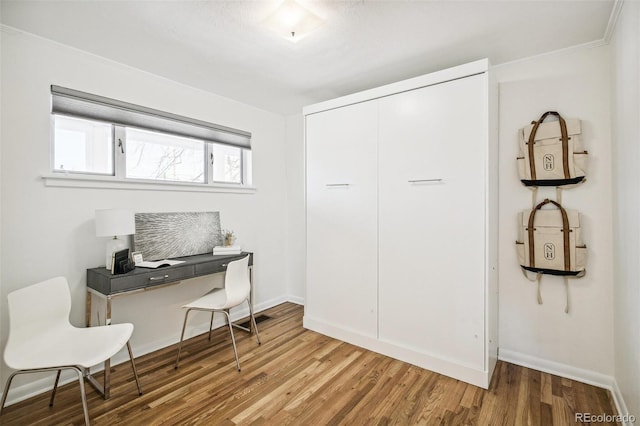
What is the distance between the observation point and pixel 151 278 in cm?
231

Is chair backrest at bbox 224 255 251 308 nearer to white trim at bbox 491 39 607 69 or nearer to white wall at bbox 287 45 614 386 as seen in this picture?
white wall at bbox 287 45 614 386

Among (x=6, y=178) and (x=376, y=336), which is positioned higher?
(x=6, y=178)

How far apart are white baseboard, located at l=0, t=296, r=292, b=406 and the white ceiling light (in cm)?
280

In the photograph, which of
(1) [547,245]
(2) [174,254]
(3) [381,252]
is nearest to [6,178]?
(2) [174,254]

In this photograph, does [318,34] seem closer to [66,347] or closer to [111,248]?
[111,248]

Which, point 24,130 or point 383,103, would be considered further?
point 383,103

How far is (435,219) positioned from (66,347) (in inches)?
104

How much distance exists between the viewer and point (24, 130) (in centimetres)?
207

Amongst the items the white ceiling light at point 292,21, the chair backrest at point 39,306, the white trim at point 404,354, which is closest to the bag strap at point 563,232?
the white trim at point 404,354

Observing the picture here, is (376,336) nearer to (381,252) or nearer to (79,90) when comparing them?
(381,252)

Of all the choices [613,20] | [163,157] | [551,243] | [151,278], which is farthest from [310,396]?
[613,20]

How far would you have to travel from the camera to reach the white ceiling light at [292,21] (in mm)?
A: 1807

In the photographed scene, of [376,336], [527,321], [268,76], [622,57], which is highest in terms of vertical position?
[268,76]

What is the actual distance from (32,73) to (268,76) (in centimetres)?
173
